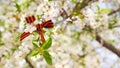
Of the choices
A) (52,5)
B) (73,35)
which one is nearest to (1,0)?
(73,35)

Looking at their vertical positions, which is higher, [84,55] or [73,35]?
[73,35]

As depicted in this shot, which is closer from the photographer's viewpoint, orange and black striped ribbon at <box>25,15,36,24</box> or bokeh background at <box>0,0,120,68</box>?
orange and black striped ribbon at <box>25,15,36,24</box>

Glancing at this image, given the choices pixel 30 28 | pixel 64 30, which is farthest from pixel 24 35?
pixel 64 30

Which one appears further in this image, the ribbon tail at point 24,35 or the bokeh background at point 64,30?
the bokeh background at point 64,30

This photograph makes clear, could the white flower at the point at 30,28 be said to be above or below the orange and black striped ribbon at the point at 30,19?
below

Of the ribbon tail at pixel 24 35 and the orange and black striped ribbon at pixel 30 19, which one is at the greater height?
the orange and black striped ribbon at pixel 30 19

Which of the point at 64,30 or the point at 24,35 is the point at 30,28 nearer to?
the point at 24,35

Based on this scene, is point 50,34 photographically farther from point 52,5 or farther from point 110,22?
point 110,22

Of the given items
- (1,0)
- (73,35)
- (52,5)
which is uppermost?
(1,0)

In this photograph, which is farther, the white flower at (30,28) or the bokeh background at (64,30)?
the bokeh background at (64,30)
